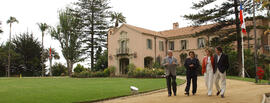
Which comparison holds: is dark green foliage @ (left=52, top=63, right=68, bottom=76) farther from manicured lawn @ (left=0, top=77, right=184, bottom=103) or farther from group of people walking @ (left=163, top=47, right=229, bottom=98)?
group of people walking @ (left=163, top=47, right=229, bottom=98)

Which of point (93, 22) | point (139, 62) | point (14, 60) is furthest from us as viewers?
point (14, 60)

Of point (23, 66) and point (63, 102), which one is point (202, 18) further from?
point (23, 66)

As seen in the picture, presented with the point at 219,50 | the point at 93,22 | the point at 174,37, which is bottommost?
the point at 219,50

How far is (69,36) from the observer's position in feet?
138

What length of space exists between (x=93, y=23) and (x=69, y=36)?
6.04m

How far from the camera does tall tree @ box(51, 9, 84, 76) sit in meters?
40.8

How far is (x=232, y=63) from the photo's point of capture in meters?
26.0

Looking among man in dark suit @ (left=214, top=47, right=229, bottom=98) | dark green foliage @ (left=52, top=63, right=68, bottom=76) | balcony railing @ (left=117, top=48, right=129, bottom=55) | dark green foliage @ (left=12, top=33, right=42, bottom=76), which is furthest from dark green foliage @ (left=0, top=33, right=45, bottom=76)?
man in dark suit @ (left=214, top=47, right=229, bottom=98)

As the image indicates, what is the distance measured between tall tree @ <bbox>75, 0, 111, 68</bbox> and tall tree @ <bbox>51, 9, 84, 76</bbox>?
161 centimetres

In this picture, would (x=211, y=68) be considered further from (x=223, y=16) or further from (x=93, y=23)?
(x=93, y=23)

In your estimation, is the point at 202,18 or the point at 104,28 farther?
the point at 104,28

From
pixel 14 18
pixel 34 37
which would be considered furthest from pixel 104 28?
pixel 14 18

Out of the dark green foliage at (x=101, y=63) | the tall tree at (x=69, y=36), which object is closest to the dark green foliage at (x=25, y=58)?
the tall tree at (x=69, y=36)

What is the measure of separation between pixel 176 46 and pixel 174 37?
50.5 inches
